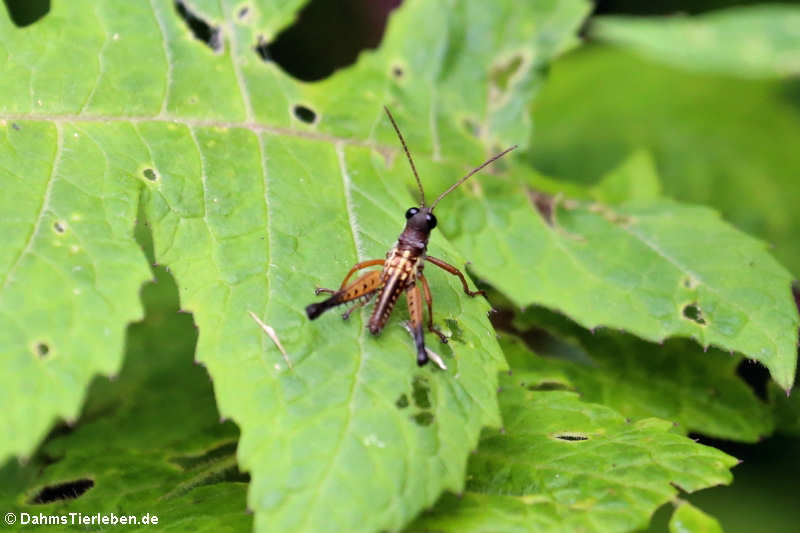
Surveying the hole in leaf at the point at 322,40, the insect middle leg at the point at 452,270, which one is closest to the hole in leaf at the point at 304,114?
the insect middle leg at the point at 452,270

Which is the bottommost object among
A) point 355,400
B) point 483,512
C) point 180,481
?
point 180,481

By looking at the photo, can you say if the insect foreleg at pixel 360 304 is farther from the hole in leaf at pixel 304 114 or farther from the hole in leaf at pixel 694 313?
the hole in leaf at pixel 694 313

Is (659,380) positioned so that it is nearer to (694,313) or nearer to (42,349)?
(694,313)

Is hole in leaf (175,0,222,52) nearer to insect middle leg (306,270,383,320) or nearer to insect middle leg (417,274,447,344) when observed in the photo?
insect middle leg (306,270,383,320)

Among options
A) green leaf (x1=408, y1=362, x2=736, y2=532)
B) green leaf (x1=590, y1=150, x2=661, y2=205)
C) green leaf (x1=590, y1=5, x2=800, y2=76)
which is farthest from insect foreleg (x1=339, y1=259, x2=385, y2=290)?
green leaf (x1=590, y1=5, x2=800, y2=76)

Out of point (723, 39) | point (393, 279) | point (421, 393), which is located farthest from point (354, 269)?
point (723, 39)

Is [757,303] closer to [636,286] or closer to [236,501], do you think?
[636,286]

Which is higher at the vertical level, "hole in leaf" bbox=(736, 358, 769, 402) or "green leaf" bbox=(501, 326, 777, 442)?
"hole in leaf" bbox=(736, 358, 769, 402)

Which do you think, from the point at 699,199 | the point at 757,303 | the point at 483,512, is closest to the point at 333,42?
the point at 699,199
